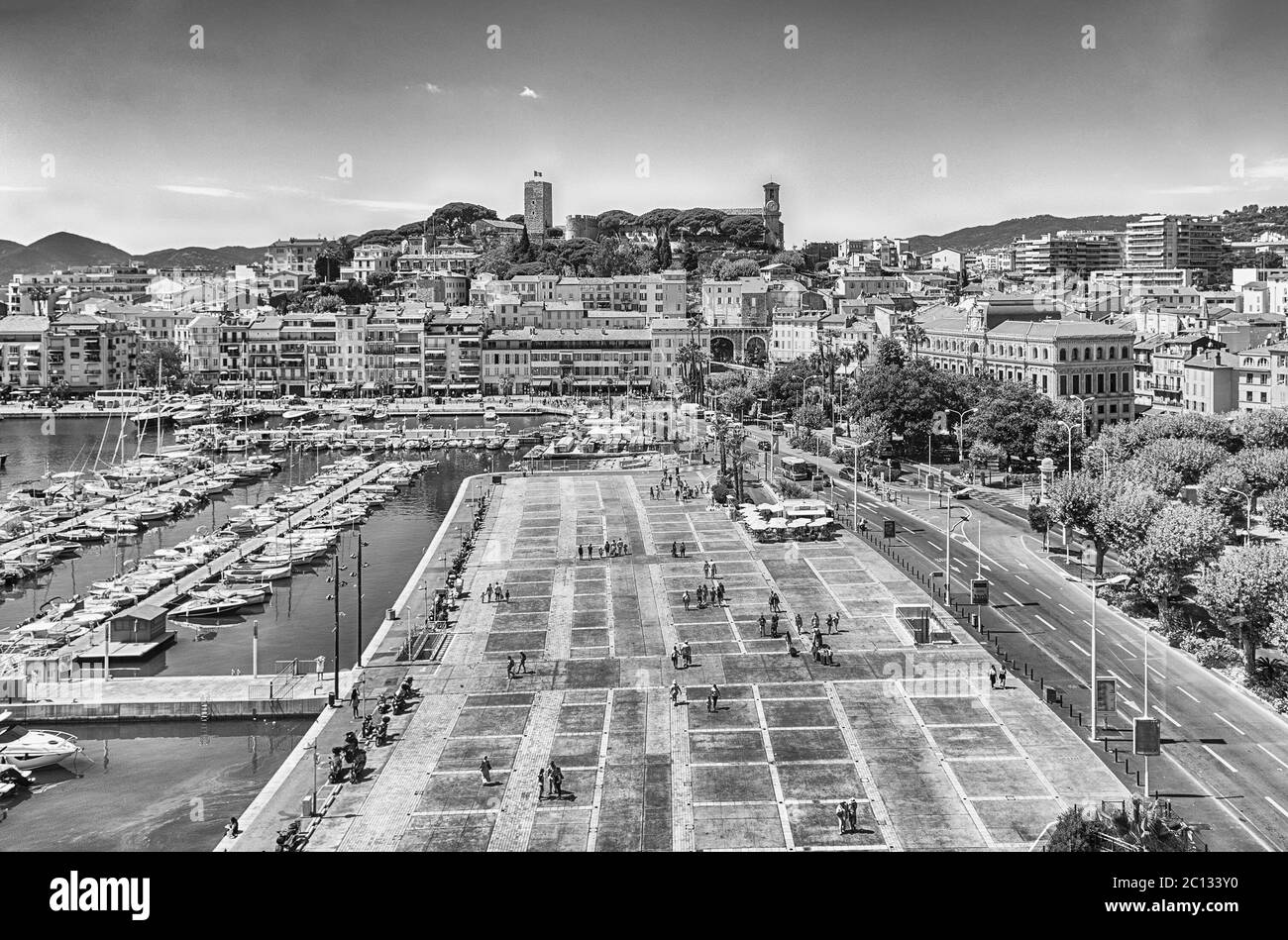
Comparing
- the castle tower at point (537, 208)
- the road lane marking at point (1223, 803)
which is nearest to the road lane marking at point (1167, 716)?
the road lane marking at point (1223, 803)

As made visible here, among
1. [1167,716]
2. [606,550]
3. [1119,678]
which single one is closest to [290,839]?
[1167,716]

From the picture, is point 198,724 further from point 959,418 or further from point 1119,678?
point 959,418

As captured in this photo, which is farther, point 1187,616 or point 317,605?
point 317,605

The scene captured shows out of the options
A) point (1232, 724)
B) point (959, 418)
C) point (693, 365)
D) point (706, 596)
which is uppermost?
point (693, 365)

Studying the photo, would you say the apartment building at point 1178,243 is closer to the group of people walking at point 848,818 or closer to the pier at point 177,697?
the pier at point 177,697
